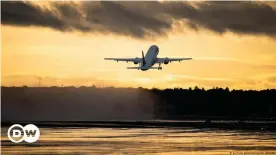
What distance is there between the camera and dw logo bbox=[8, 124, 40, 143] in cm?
10006

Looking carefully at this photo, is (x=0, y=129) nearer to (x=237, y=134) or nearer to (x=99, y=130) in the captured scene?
(x=99, y=130)

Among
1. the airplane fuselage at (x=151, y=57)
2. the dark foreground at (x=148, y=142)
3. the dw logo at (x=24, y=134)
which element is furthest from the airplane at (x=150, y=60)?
the dark foreground at (x=148, y=142)

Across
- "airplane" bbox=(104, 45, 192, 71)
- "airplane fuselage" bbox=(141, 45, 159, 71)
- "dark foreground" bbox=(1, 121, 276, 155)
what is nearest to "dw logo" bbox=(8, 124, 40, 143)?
"dark foreground" bbox=(1, 121, 276, 155)

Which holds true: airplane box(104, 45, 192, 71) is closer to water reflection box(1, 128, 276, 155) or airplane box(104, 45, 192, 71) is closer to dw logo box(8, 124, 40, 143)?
dw logo box(8, 124, 40, 143)

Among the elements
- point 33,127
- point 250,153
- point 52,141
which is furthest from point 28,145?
point 33,127

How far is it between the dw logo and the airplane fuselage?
34.0m

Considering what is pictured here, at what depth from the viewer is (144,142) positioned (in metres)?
92.6

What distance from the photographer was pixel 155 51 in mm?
182375

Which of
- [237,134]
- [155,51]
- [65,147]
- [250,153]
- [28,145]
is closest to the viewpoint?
[250,153]

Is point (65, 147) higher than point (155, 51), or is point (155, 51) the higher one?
point (155, 51)

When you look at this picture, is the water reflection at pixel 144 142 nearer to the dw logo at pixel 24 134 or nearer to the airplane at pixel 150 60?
the dw logo at pixel 24 134

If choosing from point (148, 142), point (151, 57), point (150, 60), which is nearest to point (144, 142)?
point (148, 142)

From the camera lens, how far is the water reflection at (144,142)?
8406 centimetres

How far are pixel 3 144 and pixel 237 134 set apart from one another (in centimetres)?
3252
